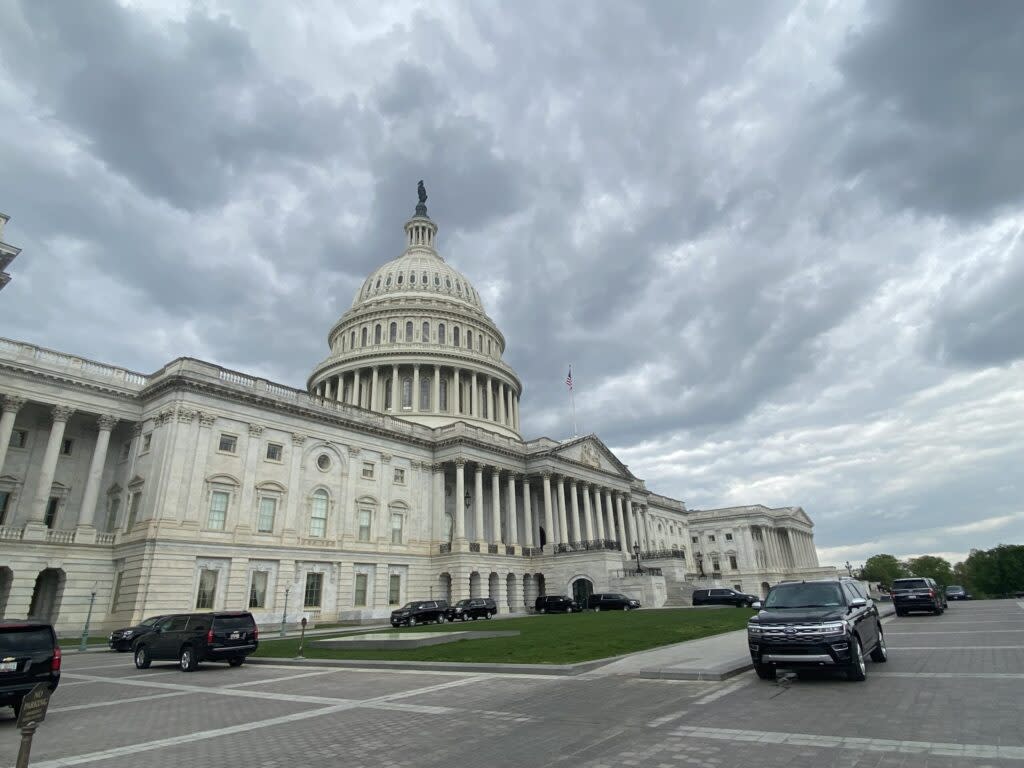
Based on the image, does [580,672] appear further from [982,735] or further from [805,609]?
[982,735]

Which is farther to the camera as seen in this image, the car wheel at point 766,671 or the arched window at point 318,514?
the arched window at point 318,514

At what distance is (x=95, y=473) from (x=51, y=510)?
429 cm

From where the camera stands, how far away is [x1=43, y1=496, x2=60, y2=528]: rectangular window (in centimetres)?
4072

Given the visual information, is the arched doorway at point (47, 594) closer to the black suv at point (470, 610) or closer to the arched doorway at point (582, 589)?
the black suv at point (470, 610)

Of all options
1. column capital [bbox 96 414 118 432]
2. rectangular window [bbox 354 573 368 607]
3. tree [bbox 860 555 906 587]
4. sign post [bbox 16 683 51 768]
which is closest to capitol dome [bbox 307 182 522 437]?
rectangular window [bbox 354 573 368 607]

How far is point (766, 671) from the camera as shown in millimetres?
12742

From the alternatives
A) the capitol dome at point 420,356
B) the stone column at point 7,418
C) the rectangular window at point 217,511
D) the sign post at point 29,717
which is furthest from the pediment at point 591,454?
the sign post at point 29,717

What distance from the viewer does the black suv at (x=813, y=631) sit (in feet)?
38.9

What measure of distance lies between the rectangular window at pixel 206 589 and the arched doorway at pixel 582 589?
3211 centimetres

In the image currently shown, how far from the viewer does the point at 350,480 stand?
1999 inches

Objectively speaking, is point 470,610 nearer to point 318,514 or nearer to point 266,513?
point 318,514

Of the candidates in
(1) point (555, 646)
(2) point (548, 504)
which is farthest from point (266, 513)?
(1) point (555, 646)

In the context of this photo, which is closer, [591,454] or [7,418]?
[7,418]

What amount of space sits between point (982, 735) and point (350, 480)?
4734 centimetres
